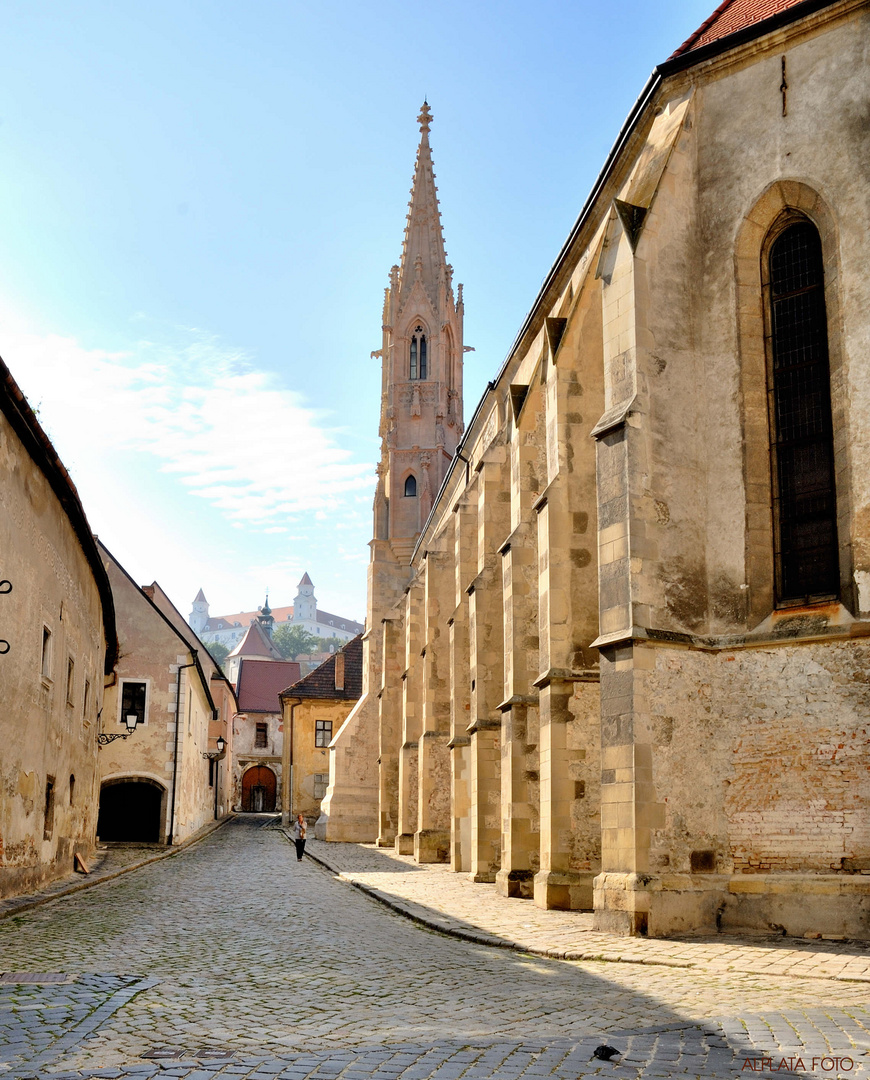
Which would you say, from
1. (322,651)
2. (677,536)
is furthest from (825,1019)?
(322,651)

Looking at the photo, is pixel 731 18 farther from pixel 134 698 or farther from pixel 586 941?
pixel 134 698

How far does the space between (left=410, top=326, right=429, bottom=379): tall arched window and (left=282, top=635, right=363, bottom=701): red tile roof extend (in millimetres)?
12138

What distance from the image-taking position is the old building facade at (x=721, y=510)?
11570mm

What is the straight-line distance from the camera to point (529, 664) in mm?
17375

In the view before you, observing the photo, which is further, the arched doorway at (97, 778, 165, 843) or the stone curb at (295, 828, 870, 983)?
the arched doorway at (97, 778, 165, 843)

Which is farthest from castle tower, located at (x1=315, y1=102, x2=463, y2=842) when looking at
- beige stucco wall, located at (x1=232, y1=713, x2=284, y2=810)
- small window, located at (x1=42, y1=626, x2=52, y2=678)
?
beige stucco wall, located at (x1=232, y1=713, x2=284, y2=810)

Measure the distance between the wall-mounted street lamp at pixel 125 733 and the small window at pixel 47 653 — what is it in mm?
11345

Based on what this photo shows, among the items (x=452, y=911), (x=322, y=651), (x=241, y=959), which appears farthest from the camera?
(x=322, y=651)

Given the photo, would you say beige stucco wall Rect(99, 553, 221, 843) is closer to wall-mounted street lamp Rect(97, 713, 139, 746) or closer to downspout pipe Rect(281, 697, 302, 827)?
wall-mounted street lamp Rect(97, 713, 139, 746)

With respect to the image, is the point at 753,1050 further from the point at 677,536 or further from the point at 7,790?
the point at 7,790

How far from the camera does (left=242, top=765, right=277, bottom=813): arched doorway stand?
75.6 metres

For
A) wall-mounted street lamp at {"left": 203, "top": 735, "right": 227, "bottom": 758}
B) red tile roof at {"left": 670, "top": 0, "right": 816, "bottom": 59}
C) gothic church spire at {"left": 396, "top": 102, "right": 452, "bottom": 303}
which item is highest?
gothic church spire at {"left": 396, "top": 102, "right": 452, "bottom": 303}

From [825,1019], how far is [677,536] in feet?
21.8

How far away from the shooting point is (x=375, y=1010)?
298 inches
